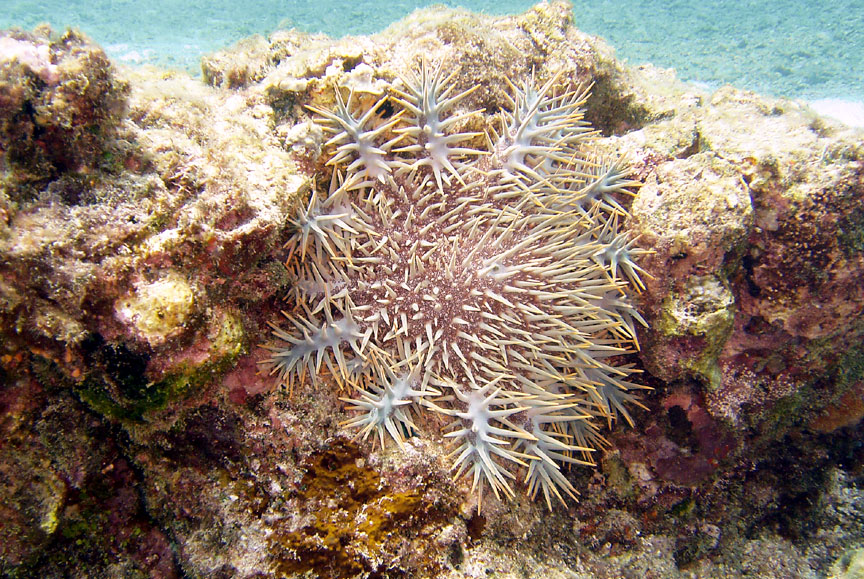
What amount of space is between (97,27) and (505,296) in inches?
915

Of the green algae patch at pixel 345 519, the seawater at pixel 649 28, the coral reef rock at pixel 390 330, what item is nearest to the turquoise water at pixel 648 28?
the seawater at pixel 649 28

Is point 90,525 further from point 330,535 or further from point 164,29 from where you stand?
point 164,29

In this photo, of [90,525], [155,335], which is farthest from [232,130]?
[90,525]

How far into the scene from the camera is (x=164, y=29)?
61.2 ft

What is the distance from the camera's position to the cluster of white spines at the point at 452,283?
101 inches

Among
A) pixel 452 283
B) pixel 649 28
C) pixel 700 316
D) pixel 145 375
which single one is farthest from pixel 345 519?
pixel 649 28

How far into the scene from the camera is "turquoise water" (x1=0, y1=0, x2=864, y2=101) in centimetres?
1508

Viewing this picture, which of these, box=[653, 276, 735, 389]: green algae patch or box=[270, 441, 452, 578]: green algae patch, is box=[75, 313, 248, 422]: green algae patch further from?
box=[653, 276, 735, 389]: green algae patch

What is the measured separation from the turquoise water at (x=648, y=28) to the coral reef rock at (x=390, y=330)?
43.9 feet

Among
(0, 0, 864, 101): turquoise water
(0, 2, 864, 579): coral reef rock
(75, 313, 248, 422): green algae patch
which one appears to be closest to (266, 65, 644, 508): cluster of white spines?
(0, 2, 864, 579): coral reef rock

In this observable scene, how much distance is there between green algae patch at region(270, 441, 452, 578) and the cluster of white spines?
268 mm

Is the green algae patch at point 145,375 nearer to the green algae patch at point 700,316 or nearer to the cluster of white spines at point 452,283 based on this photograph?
the cluster of white spines at point 452,283

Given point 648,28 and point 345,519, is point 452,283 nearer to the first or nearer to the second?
point 345,519

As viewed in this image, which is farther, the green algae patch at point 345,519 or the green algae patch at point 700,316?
the green algae patch at point 700,316
